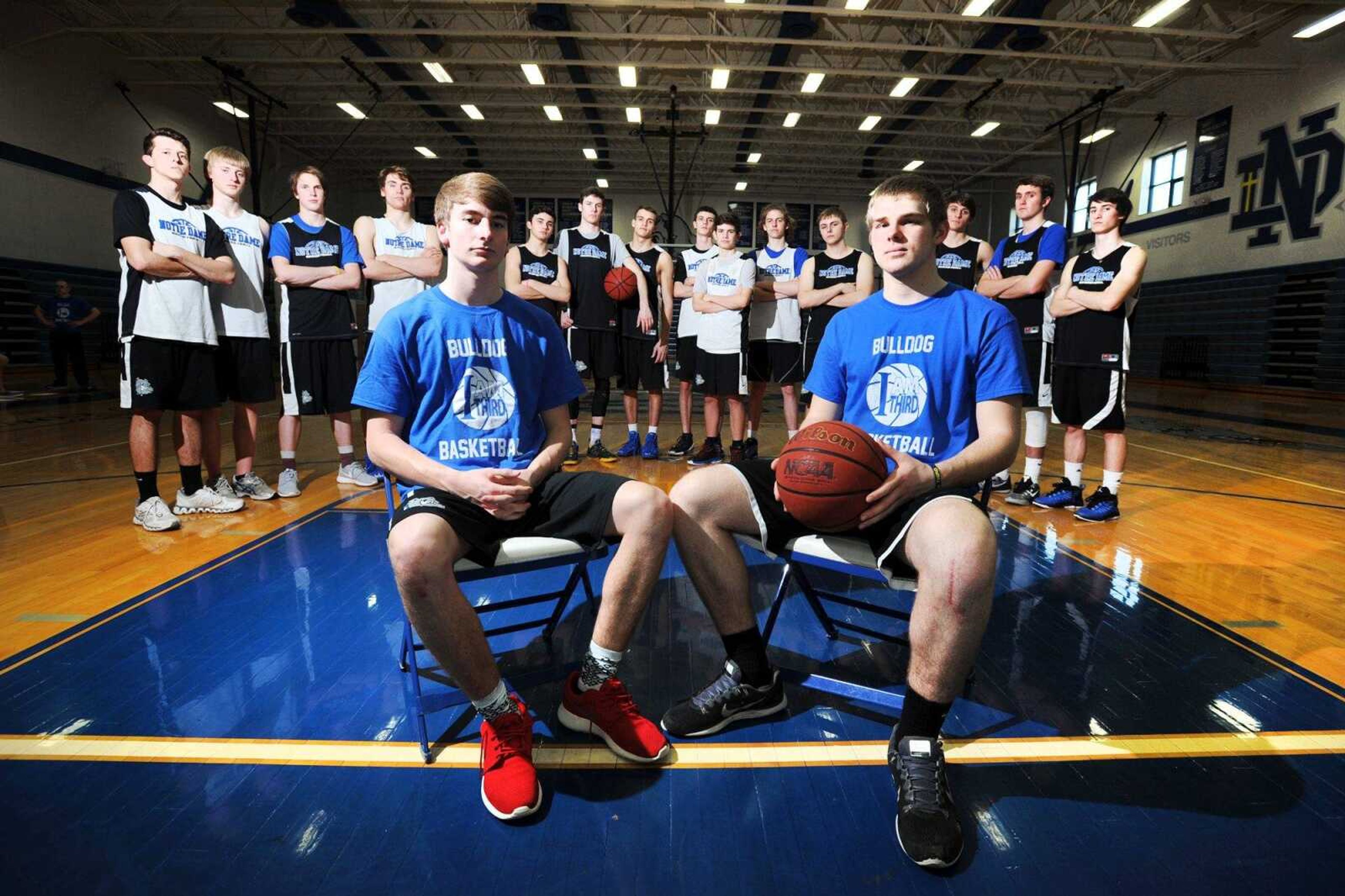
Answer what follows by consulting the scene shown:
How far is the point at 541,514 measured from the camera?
1852 millimetres

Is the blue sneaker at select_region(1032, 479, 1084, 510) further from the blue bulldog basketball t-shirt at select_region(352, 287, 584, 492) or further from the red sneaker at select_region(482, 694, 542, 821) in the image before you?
the red sneaker at select_region(482, 694, 542, 821)

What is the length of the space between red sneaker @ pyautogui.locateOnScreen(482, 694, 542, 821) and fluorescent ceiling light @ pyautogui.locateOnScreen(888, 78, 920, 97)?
13.1m

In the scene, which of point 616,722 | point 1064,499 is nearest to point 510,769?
point 616,722

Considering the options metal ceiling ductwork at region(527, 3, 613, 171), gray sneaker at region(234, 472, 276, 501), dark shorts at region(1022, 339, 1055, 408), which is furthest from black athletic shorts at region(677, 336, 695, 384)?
metal ceiling ductwork at region(527, 3, 613, 171)

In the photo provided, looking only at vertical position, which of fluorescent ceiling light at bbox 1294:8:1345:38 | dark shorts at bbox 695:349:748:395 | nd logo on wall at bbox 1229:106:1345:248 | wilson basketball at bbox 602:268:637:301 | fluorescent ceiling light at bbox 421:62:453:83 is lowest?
dark shorts at bbox 695:349:748:395

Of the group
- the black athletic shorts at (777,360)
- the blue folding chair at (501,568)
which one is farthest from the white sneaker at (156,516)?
the black athletic shorts at (777,360)

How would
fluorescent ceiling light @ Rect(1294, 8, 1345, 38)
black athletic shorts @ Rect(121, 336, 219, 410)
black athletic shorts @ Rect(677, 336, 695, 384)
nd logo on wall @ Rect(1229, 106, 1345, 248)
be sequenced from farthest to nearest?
nd logo on wall @ Rect(1229, 106, 1345, 248), fluorescent ceiling light @ Rect(1294, 8, 1345, 38), black athletic shorts @ Rect(677, 336, 695, 384), black athletic shorts @ Rect(121, 336, 219, 410)

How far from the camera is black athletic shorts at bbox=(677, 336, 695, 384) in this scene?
5.67 metres

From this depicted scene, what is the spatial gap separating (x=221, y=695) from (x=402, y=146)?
59.2 ft

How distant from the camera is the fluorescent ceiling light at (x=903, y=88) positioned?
1199 centimetres

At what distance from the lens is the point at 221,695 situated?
201cm

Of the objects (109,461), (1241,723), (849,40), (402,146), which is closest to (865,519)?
(1241,723)

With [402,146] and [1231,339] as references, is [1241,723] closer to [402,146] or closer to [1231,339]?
[1231,339]

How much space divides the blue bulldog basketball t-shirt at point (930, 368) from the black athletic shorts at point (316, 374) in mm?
3607
